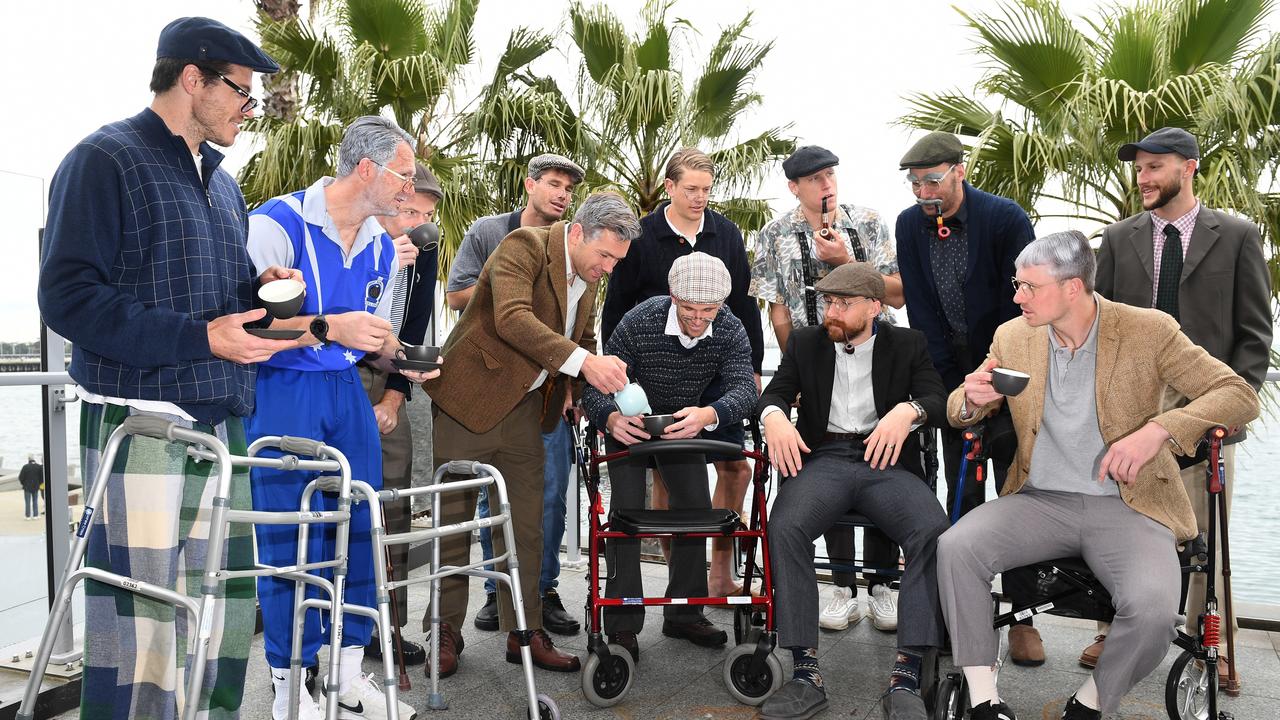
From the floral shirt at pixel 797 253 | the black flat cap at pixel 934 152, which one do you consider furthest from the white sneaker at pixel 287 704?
the black flat cap at pixel 934 152

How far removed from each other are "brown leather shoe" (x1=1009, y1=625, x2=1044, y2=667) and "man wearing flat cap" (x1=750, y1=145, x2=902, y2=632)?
1.39 feet

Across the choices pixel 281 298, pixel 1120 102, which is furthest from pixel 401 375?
pixel 1120 102

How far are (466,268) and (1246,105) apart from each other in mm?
4313

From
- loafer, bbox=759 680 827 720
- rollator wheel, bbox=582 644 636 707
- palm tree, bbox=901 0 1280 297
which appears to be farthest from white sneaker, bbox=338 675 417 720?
palm tree, bbox=901 0 1280 297

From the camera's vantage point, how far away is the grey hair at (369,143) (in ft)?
7.50

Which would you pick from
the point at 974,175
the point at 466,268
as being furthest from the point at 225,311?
the point at 974,175

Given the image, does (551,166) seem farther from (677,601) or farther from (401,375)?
(677,601)

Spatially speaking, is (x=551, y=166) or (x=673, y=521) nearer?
(x=673, y=521)

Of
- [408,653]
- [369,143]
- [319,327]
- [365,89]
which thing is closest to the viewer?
[319,327]

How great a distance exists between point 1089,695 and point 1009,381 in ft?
2.66

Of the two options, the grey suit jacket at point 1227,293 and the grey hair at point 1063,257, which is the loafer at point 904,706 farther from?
the grey suit jacket at point 1227,293

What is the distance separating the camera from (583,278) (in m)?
2.93

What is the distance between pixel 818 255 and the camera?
11.0ft

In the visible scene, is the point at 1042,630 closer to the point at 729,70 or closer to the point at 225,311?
the point at 225,311
